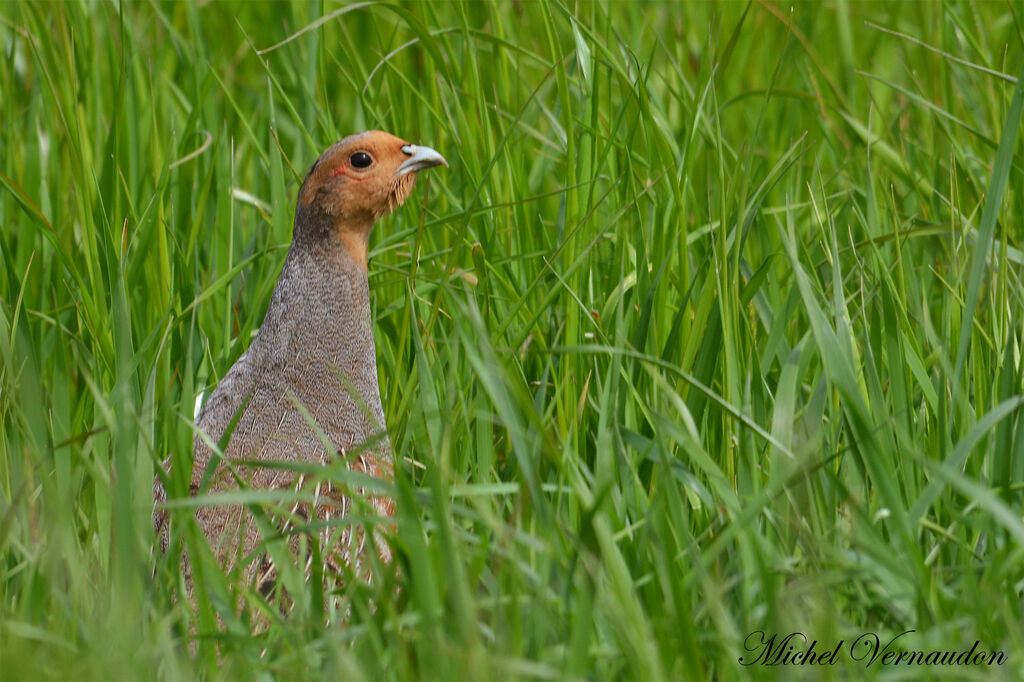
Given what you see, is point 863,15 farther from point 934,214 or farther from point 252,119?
point 252,119

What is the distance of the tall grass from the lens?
2377 mm

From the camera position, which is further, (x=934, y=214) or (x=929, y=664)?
(x=934, y=214)

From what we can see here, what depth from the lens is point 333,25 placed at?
5.57 meters

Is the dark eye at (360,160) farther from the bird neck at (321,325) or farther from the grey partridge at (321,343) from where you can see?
the bird neck at (321,325)

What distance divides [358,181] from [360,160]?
7cm

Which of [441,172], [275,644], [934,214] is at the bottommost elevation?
[275,644]

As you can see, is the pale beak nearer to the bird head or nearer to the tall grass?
the bird head

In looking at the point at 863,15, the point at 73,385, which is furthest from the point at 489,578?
the point at 863,15

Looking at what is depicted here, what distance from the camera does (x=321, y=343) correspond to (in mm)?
3570

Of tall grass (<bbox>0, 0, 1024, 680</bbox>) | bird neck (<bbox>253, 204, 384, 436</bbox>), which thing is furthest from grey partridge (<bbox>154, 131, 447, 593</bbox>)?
tall grass (<bbox>0, 0, 1024, 680</bbox>)

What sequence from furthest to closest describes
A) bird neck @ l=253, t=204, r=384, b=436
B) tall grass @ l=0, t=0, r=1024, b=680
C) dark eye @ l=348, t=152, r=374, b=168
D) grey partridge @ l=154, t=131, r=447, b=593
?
1. dark eye @ l=348, t=152, r=374, b=168
2. bird neck @ l=253, t=204, r=384, b=436
3. grey partridge @ l=154, t=131, r=447, b=593
4. tall grass @ l=0, t=0, r=1024, b=680

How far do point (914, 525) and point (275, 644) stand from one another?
4.67 feet

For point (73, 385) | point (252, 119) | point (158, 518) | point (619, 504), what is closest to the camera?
point (619, 504)

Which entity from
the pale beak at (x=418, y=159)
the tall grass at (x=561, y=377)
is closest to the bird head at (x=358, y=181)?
the pale beak at (x=418, y=159)
